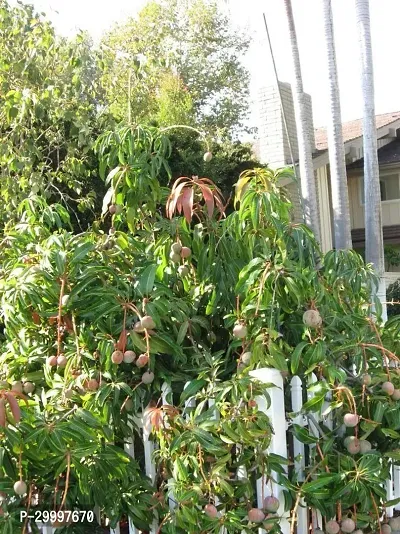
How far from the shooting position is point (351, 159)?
62.8ft

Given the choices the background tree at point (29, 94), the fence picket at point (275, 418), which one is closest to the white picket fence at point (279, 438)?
the fence picket at point (275, 418)

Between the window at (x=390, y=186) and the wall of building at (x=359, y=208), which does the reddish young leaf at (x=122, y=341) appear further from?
the window at (x=390, y=186)

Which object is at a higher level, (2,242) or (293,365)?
(2,242)

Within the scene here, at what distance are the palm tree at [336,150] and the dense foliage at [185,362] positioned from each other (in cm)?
773

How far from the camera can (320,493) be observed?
2.36m

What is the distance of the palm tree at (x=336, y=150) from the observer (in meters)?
10.6

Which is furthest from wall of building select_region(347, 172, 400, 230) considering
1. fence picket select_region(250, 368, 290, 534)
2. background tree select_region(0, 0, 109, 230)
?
fence picket select_region(250, 368, 290, 534)

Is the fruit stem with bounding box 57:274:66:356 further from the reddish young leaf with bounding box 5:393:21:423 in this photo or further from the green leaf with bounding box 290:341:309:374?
the green leaf with bounding box 290:341:309:374

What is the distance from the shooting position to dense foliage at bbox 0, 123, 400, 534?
234 centimetres

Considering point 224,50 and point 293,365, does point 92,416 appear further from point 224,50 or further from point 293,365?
point 224,50

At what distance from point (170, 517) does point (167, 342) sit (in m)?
0.61

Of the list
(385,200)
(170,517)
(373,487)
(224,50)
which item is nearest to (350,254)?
(373,487)

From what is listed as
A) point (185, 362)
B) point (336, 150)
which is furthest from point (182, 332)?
point (336, 150)

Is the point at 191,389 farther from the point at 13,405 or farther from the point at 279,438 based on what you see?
the point at 13,405
